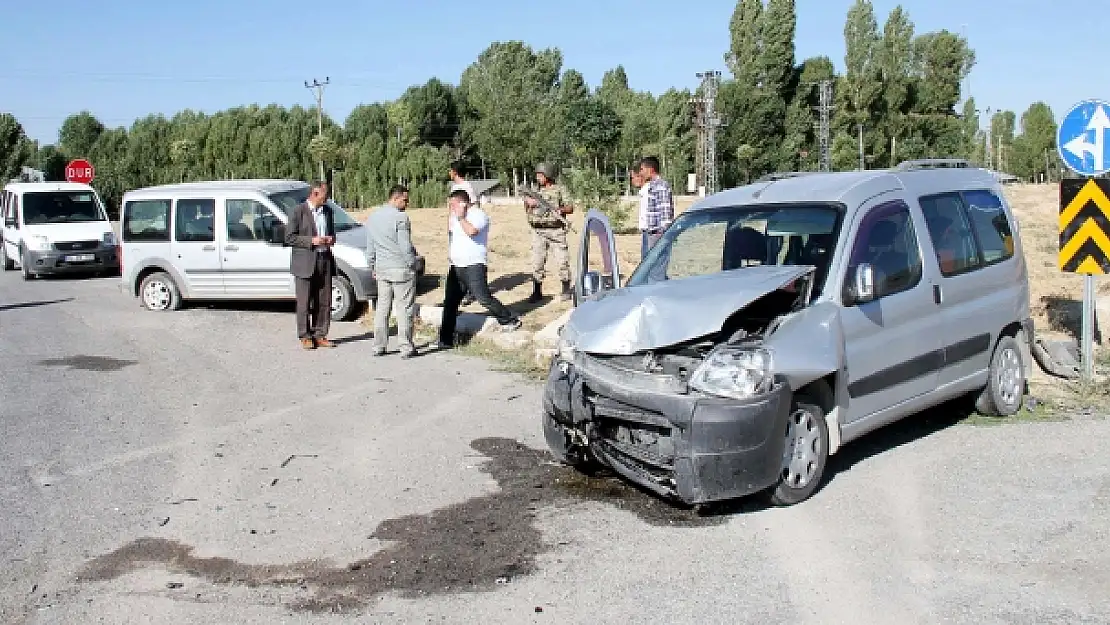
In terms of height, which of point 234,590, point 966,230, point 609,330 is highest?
point 966,230

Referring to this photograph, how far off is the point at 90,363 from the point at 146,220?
4452mm

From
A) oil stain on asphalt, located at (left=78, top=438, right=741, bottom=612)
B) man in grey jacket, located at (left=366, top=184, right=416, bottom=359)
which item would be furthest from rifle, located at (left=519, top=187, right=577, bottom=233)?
oil stain on asphalt, located at (left=78, top=438, right=741, bottom=612)

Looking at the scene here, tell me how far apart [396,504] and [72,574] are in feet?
6.17

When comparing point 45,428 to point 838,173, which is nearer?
point 838,173

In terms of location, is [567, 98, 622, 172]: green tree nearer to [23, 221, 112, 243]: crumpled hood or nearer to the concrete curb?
[23, 221, 112, 243]: crumpled hood

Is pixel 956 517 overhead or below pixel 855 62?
below

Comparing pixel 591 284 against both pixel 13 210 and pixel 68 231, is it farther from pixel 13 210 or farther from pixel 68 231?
pixel 13 210

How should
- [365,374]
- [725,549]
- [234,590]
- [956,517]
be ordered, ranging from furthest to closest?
1. [365,374]
2. [956,517]
3. [725,549]
4. [234,590]

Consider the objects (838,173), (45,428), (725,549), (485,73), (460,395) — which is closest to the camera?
(725,549)

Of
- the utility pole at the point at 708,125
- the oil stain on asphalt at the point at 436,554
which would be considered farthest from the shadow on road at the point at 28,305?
the utility pole at the point at 708,125

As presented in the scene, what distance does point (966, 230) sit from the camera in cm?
812

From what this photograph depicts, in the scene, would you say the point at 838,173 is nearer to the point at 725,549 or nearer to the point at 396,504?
the point at 725,549

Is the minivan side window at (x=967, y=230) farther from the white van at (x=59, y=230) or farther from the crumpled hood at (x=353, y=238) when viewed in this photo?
the white van at (x=59, y=230)

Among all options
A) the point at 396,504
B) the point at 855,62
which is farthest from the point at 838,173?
the point at 855,62
